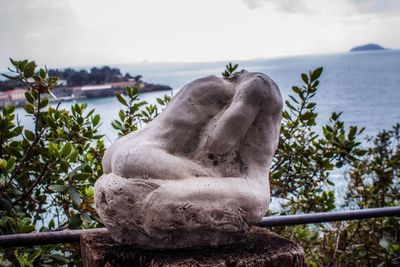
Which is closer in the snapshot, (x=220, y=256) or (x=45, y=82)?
(x=220, y=256)

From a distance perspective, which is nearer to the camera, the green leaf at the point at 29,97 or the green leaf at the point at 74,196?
the green leaf at the point at 74,196

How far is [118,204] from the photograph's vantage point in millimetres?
1889

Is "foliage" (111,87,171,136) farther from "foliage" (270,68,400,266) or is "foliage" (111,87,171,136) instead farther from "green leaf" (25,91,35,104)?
"foliage" (270,68,400,266)

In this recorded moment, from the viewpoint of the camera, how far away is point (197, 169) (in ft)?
6.54

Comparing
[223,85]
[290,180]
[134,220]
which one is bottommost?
[290,180]

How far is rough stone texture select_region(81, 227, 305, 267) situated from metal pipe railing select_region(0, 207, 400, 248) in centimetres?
17

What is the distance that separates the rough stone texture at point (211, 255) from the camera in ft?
6.09

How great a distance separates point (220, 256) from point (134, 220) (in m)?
0.35

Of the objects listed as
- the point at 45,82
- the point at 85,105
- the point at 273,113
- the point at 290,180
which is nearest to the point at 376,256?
the point at 290,180

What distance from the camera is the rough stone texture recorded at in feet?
6.09

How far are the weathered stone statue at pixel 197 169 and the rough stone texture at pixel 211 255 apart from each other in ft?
0.12

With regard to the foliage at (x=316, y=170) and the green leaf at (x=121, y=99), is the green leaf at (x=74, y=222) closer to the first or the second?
the green leaf at (x=121, y=99)

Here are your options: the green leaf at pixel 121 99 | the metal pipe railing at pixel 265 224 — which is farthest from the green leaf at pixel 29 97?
the metal pipe railing at pixel 265 224

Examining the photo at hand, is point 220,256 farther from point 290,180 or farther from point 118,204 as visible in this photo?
point 290,180
